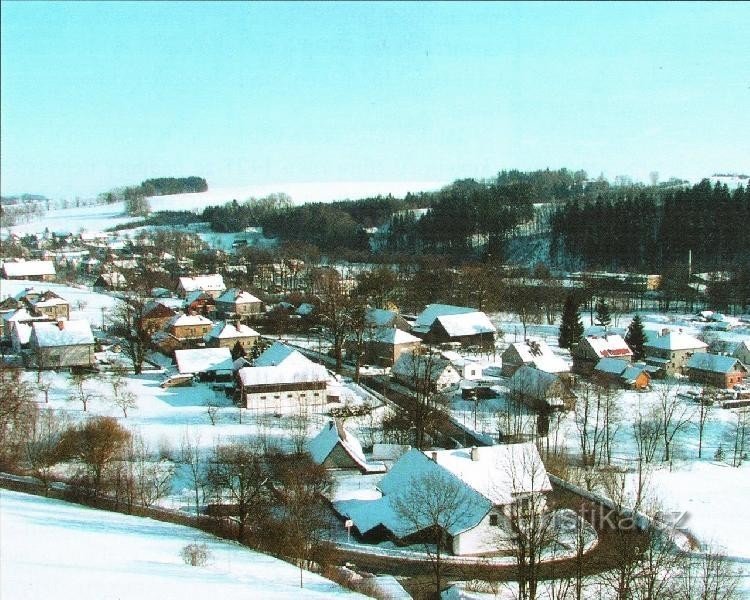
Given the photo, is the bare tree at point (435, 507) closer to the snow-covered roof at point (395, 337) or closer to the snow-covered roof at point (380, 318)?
the snow-covered roof at point (395, 337)

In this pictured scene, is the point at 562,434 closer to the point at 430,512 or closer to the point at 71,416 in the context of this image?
the point at 430,512

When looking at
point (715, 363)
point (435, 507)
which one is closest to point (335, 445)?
point (435, 507)

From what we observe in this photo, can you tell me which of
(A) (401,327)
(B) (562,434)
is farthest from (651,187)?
(B) (562,434)

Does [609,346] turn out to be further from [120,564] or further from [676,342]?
[120,564]

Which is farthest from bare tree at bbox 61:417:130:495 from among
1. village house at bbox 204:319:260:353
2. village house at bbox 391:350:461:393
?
village house at bbox 204:319:260:353

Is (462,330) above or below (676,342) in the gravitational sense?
below

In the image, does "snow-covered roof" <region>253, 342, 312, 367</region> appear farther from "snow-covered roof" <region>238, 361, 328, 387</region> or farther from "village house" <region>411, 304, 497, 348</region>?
"village house" <region>411, 304, 497, 348</region>
